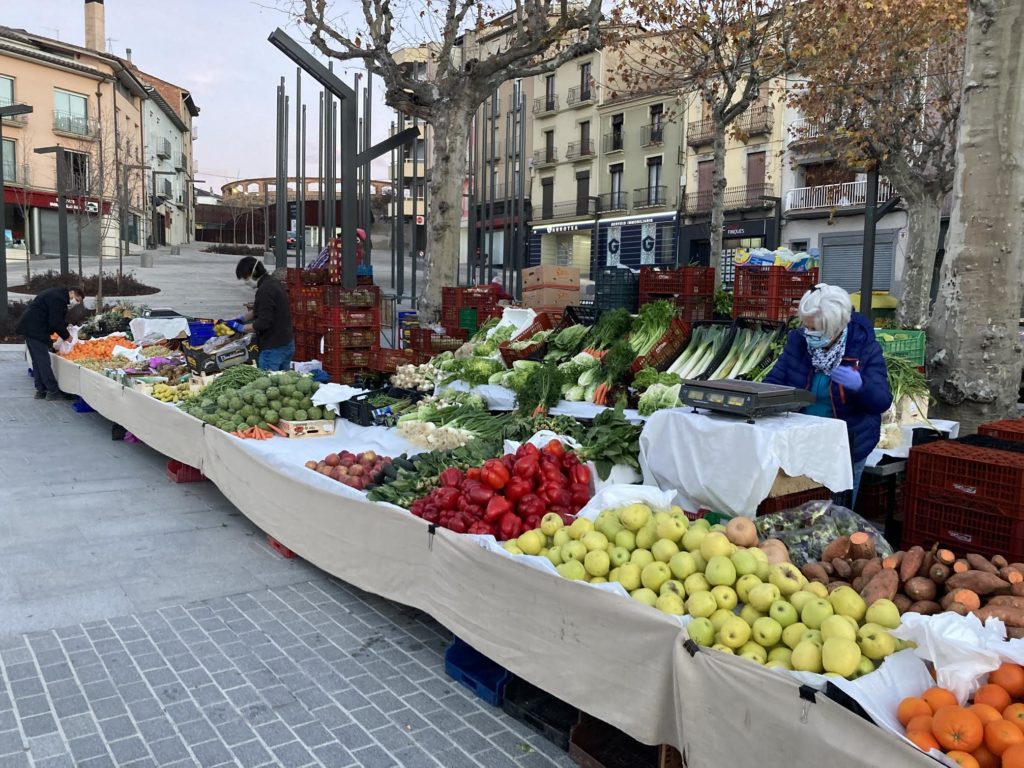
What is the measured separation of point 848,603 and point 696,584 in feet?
1.69

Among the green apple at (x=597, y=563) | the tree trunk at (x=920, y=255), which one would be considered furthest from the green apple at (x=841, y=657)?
the tree trunk at (x=920, y=255)

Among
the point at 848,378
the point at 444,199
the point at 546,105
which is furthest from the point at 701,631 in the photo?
the point at 546,105

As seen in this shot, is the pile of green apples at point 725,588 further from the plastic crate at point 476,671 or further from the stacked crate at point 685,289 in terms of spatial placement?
the stacked crate at point 685,289

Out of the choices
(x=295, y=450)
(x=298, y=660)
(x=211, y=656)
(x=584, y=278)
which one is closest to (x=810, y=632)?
(x=298, y=660)

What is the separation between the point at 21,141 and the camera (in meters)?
38.0

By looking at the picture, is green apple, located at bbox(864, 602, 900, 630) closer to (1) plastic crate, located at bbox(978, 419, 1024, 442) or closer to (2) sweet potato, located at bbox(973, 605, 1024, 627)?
(2) sweet potato, located at bbox(973, 605, 1024, 627)

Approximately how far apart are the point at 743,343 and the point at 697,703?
469cm

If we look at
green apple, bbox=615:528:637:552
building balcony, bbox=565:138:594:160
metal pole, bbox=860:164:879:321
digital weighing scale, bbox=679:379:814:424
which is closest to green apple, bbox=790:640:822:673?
green apple, bbox=615:528:637:552

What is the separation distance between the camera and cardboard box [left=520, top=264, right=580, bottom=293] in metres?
9.98

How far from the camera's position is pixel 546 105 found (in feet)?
138

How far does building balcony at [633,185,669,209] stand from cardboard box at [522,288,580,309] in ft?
89.0

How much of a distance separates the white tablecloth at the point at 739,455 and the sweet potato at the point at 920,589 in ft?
2.84

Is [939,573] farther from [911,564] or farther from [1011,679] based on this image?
[1011,679]

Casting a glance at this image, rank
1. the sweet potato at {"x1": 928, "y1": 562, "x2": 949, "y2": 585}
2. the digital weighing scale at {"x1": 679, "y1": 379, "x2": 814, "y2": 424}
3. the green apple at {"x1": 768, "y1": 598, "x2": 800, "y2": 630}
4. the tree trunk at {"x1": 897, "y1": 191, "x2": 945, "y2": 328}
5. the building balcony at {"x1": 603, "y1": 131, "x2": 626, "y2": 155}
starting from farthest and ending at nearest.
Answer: the building balcony at {"x1": 603, "y1": 131, "x2": 626, "y2": 155} → the tree trunk at {"x1": 897, "y1": 191, "x2": 945, "y2": 328} → the digital weighing scale at {"x1": 679, "y1": 379, "x2": 814, "y2": 424} → the sweet potato at {"x1": 928, "y1": 562, "x2": 949, "y2": 585} → the green apple at {"x1": 768, "y1": 598, "x2": 800, "y2": 630}
